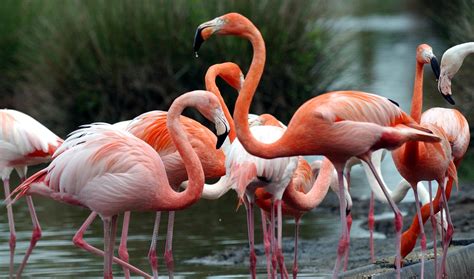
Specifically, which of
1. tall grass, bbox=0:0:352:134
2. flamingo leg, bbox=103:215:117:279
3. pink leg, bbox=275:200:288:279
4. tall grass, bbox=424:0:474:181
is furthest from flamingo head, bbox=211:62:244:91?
tall grass, bbox=0:0:352:134

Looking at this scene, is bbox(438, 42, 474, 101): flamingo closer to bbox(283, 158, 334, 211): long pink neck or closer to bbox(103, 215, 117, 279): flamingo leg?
bbox(283, 158, 334, 211): long pink neck

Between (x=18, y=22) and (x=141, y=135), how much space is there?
1278 cm

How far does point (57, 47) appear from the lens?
59.2ft

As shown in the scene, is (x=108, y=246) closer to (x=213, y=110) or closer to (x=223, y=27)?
(x=213, y=110)

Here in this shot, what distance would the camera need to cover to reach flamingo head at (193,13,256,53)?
6.81 metres

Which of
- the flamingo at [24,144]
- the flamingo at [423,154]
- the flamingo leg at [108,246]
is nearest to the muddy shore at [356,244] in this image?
the flamingo at [423,154]

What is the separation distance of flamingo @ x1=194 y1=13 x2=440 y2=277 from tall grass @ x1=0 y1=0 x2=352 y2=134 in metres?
10.0

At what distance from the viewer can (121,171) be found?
7.00 metres

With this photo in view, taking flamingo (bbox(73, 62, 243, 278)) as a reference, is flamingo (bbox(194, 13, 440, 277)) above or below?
above

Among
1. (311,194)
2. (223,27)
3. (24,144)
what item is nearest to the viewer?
(223,27)

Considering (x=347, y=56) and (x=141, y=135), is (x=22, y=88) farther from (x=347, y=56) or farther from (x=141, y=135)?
(x=141, y=135)

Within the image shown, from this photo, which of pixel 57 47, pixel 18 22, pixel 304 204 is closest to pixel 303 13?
pixel 57 47

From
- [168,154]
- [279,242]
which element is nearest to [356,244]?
[279,242]

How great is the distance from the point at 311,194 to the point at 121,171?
1.80 m
